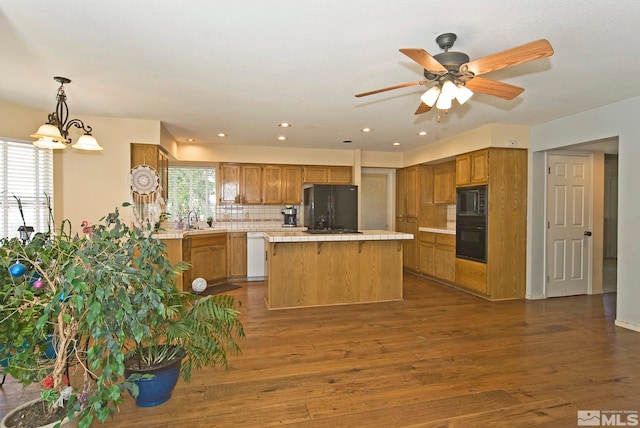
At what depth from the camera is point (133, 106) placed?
3.77 meters

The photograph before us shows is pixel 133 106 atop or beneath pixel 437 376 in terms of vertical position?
atop

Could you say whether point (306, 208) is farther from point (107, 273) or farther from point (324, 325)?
point (107, 273)

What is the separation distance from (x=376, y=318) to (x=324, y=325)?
0.63m

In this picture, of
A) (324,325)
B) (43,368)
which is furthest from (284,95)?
(43,368)

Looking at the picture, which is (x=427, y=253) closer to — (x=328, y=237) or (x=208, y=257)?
(x=328, y=237)

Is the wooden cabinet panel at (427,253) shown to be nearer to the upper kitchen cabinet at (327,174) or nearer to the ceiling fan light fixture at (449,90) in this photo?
the upper kitchen cabinet at (327,174)

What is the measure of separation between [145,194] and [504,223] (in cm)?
475

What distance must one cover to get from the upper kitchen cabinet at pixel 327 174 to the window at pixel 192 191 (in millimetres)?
1759

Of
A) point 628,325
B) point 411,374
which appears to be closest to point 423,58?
point 411,374

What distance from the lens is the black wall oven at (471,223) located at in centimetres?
473

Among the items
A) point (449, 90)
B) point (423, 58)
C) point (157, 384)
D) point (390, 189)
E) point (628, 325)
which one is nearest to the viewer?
point (423, 58)

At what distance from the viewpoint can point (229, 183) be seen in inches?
243

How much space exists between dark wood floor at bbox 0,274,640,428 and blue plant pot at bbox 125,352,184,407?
0.05 m

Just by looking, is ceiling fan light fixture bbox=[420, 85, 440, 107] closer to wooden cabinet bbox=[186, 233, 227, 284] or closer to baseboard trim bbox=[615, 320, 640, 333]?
baseboard trim bbox=[615, 320, 640, 333]
